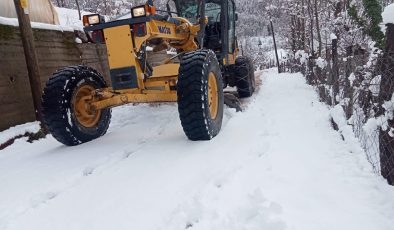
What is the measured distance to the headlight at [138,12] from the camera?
173 inches

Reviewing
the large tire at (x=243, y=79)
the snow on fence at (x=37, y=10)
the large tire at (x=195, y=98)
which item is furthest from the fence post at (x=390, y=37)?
the snow on fence at (x=37, y=10)

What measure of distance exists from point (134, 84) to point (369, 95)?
2.68 metres

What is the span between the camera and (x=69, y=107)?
485 centimetres

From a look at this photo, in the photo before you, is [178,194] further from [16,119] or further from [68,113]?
[16,119]

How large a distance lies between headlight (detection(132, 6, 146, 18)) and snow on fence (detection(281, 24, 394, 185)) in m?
2.58

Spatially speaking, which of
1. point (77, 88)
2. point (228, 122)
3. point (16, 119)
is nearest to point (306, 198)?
point (228, 122)

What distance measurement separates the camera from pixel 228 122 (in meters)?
5.68

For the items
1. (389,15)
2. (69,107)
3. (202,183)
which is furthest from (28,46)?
(389,15)

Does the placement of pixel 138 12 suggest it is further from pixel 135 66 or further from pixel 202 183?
pixel 202 183

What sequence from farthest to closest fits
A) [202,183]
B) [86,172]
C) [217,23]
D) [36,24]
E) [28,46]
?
[217,23] → [36,24] → [28,46] → [86,172] → [202,183]

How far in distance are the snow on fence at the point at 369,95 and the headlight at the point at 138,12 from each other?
2581mm

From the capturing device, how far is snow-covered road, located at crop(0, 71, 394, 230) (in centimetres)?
259

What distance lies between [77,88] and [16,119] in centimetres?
172

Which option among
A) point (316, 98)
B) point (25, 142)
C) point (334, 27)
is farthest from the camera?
point (334, 27)
